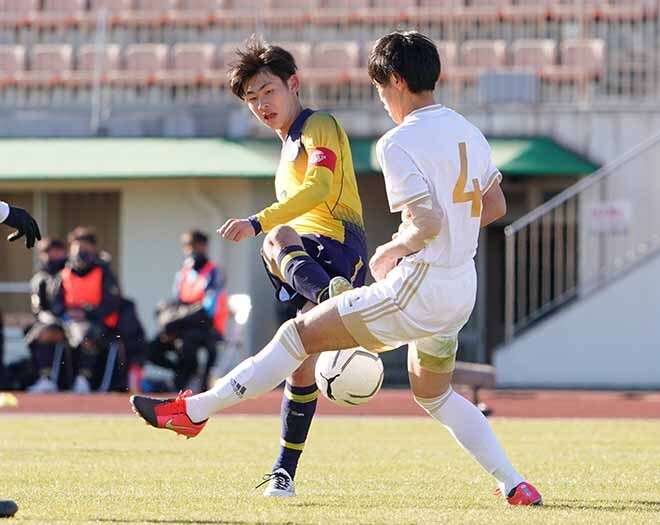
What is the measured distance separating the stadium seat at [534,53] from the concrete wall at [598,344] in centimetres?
368

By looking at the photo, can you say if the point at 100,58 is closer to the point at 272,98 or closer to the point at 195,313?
the point at 195,313

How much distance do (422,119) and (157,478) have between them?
9.10 ft

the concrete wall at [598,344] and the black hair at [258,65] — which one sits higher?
the black hair at [258,65]

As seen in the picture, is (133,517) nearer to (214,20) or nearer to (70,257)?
(70,257)

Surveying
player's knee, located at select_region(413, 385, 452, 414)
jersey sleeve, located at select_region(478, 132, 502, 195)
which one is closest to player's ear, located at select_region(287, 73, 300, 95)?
jersey sleeve, located at select_region(478, 132, 502, 195)

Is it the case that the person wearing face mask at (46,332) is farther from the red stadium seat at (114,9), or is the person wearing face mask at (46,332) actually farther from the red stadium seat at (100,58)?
the red stadium seat at (114,9)

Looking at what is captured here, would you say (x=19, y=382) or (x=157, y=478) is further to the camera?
(x=19, y=382)

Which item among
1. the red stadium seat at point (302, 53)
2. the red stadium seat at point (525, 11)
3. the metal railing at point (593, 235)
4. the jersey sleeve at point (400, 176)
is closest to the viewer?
the jersey sleeve at point (400, 176)

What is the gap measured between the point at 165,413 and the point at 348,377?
2.69 ft

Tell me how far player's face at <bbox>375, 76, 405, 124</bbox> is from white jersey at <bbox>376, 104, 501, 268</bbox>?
0.07 metres

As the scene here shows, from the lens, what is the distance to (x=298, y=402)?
7.83m

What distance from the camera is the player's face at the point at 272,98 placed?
7.80 m

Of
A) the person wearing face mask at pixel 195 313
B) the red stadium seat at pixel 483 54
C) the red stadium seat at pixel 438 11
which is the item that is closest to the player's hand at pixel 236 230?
the person wearing face mask at pixel 195 313

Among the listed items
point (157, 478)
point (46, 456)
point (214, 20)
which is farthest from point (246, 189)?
point (157, 478)
